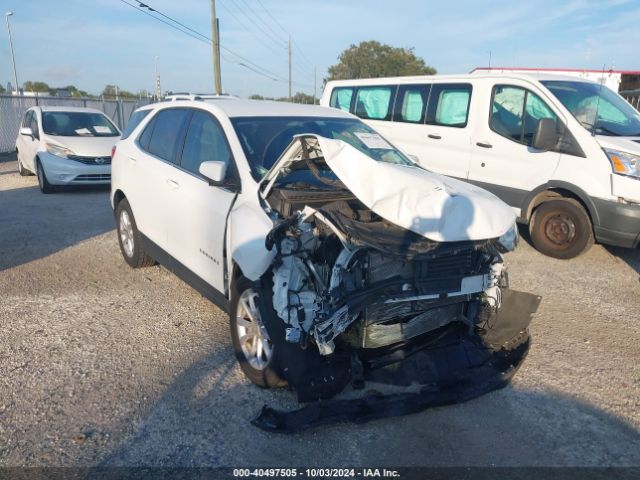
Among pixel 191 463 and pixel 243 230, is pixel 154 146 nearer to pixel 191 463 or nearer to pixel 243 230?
pixel 243 230

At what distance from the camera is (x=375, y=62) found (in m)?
50.1

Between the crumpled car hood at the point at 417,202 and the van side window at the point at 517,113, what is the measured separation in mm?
3760

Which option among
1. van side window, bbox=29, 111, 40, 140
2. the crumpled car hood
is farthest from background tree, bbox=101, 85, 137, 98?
the crumpled car hood

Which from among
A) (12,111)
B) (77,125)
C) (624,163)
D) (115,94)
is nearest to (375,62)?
(115,94)

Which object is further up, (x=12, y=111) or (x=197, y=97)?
(x=197, y=97)

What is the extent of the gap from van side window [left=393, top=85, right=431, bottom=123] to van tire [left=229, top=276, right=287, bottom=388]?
543 centimetres

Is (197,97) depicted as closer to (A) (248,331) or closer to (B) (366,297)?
(A) (248,331)

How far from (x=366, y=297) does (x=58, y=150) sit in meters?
9.65

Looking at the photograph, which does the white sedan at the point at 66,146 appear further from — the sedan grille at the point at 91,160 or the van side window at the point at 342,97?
the van side window at the point at 342,97

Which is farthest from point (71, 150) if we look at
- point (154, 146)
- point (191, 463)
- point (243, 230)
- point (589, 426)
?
point (589, 426)

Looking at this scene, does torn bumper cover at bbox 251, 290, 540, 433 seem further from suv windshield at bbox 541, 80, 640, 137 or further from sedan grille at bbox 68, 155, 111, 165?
sedan grille at bbox 68, 155, 111, 165

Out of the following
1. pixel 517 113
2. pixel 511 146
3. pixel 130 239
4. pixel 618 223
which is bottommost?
pixel 130 239

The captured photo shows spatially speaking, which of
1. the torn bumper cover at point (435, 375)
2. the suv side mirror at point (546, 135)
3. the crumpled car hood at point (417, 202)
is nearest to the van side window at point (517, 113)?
the suv side mirror at point (546, 135)

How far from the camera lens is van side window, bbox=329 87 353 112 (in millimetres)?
9281
